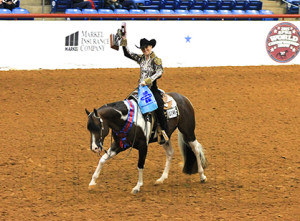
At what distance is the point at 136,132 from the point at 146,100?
21.2 inches

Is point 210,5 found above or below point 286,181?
above

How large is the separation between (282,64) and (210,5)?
5.17 meters

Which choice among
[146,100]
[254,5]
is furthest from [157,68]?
[254,5]

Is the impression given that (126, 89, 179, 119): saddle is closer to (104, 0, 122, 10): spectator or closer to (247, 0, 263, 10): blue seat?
(104, 0, 122, 10): spectator

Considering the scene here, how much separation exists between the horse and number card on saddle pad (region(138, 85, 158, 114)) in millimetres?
95

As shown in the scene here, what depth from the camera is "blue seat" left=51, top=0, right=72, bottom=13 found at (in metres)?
18.5

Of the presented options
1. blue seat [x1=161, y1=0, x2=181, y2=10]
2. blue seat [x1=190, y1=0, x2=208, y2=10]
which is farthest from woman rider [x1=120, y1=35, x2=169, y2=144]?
blue seat [x1=190, y1=0, x2=208, y2=10]

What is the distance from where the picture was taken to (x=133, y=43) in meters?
15.9

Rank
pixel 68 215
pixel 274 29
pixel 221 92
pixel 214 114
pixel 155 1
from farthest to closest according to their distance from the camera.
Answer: pixel 155 1, pixel 274 29, pixel 221 92, pixel 214 114, pixel 68 215

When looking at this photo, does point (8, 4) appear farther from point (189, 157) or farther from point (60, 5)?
point (189, 157)

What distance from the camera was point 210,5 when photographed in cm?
2162

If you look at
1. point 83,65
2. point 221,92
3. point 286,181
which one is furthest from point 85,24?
point 286,181

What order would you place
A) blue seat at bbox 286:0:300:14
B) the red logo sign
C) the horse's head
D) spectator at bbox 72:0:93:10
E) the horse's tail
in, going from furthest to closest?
blue seat at bbox 286:0:300:14
spectator at bbox 72:0:93:10
the red logo sign
the horse's tail
the horse's head

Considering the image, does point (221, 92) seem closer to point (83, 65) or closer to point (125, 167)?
point (83, 65)
